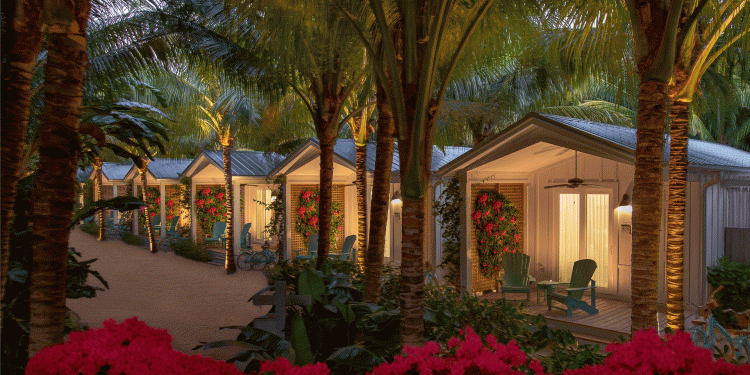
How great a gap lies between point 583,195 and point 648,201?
6.83 meters

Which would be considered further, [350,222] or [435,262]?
[350,222]

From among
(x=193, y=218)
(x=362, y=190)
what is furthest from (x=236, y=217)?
(x=362, y=190)

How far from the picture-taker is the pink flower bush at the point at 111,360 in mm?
2541

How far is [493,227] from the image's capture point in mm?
10656

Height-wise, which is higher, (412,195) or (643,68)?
(643,68)

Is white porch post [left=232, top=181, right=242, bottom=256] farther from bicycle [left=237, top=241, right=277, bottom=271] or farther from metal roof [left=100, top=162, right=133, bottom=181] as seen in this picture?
metal roof [left=100, top=162, right=133, bottom=181]

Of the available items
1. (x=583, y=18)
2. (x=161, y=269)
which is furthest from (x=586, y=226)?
(x=161, y=269)

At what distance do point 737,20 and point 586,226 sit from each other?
5855mm

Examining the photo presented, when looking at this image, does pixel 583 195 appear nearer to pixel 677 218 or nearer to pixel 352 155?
pixel 677 218

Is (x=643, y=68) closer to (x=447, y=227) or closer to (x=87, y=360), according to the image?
(x=87, y=360)

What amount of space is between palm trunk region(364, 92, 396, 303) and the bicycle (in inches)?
380

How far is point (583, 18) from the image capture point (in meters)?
5.71

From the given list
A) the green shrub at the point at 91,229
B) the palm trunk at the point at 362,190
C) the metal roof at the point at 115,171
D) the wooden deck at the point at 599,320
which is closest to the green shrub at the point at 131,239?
the metal roof at the point at 115,171

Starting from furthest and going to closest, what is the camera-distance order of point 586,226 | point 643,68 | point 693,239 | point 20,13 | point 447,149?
point 447,149 < point 586,226 < point 693,239 < point 643,68 < point 20,13
